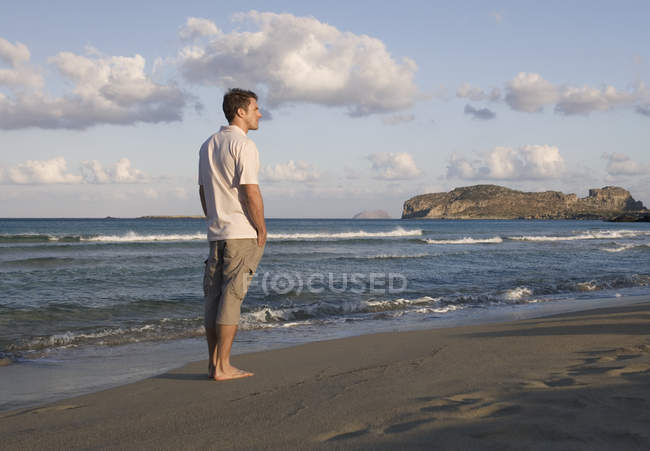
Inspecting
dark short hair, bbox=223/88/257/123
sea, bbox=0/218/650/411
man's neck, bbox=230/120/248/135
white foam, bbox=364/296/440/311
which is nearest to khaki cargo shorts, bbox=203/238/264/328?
man's neck, bbox=230/120/248/135

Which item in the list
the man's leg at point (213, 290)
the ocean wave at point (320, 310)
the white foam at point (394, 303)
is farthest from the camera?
the white foam at point (394, 303)

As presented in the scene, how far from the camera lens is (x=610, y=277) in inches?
527

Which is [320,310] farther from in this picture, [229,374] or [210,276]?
[210,276]

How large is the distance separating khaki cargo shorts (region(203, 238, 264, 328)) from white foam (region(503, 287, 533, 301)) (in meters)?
7.51

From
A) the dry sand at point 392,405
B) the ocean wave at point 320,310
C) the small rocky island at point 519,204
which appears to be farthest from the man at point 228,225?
the small rocky island at point 519,204

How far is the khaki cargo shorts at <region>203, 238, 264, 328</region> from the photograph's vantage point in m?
3.79

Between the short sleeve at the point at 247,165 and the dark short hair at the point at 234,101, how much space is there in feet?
1.28

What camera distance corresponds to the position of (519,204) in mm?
142250

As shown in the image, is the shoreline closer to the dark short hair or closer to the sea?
the sea

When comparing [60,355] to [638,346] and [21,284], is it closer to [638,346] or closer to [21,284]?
[638,346]

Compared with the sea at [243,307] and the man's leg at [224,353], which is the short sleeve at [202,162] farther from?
the sea at [243,307]

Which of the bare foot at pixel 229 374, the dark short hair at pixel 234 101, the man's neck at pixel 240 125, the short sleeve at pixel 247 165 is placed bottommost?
the bare foot at pixel 229 374

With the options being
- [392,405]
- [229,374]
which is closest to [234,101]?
[229,374]

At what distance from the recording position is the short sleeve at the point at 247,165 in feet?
12.1
